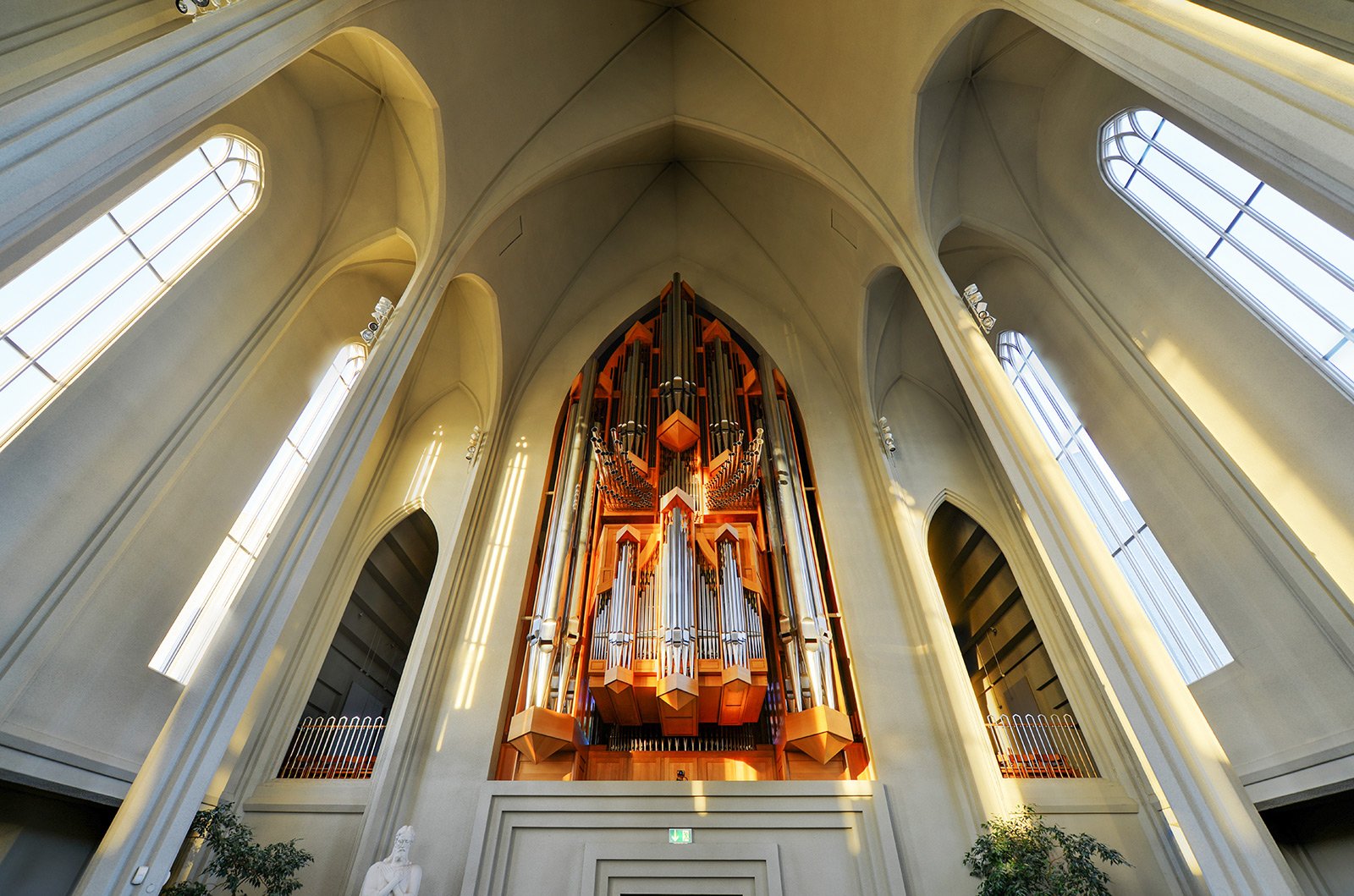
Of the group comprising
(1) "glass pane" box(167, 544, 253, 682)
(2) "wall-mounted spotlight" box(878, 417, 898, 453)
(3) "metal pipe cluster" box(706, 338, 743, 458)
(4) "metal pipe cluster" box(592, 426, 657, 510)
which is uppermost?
(3) "metal pipe cluster" box(706, 338, 743, 458)

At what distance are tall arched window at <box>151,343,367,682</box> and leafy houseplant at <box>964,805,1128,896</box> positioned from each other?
7.04m

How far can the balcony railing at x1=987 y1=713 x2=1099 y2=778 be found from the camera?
6.97 m

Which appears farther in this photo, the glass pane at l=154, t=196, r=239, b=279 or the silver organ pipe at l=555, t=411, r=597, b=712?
the silver organ pipe at l=555, t=411, r=597, b=712

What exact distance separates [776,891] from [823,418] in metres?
6.51

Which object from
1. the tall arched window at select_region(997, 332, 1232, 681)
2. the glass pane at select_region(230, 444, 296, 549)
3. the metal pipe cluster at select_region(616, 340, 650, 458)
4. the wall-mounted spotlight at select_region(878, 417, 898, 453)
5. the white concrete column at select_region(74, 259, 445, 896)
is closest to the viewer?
the white concrete column at select_region(74, 259, 445, 896)

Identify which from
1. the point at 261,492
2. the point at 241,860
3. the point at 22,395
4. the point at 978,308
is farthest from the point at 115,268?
the point at 978,308

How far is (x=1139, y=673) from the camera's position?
164 inches

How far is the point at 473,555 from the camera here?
8719 millimetres

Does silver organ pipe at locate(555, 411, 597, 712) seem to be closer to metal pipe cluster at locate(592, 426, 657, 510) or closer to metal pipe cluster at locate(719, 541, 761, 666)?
metal pipe cluster at locate(592, 426, 657, 510)

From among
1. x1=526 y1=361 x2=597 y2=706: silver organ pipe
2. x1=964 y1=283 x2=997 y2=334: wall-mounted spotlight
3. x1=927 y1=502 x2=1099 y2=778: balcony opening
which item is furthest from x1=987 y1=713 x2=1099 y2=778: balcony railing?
x1=526 y1=361 x2=597 y2=706: silver organ pipe

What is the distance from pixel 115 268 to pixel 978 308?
8456 millimetres

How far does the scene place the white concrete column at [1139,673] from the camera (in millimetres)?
3529

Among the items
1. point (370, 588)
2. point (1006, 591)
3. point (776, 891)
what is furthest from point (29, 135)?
point (1006, 591)

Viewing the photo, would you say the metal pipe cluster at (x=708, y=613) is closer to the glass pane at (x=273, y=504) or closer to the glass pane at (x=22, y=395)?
the glass pane at (x=273, y=504)
